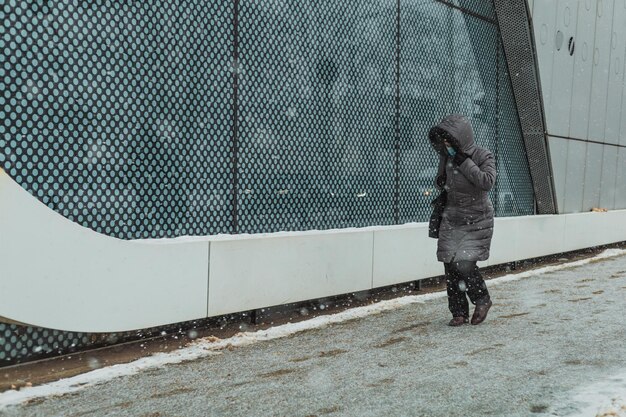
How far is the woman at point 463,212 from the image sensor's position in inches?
231

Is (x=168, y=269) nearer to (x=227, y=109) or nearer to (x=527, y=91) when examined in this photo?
(x=227, y=109)

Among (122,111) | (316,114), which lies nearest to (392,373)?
(122,111)

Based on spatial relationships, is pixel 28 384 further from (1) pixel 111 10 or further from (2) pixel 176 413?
(1) pixel 111 10

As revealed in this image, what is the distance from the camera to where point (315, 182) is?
24.3 ft

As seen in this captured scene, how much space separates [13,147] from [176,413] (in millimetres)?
2155

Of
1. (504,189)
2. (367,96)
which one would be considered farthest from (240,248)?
(504,189)

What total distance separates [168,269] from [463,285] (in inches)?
98.6

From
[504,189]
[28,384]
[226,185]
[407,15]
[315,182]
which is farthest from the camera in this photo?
[504,189]

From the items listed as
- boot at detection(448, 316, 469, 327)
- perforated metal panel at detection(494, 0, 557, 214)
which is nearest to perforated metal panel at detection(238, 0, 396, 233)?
boot at detection(448, 316, 469, 327)

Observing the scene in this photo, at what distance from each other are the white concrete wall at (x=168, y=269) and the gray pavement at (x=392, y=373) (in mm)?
608

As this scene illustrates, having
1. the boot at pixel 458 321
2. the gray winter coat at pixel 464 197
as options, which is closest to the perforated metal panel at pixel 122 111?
the gray winter coat at pixel 464 197

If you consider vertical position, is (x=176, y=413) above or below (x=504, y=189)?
below

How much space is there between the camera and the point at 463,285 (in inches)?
237

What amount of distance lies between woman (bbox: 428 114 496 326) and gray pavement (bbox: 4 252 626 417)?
32 centimetres
